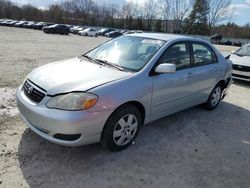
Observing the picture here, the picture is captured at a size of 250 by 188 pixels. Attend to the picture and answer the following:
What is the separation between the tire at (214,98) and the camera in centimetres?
527

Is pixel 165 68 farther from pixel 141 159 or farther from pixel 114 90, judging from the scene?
pixel 141 159

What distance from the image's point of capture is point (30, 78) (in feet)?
11.2

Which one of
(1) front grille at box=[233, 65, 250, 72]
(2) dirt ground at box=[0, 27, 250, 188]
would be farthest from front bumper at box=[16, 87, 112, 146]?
(1) front grille at box=[233, 65, 250, 72]

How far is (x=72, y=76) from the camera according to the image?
322cm

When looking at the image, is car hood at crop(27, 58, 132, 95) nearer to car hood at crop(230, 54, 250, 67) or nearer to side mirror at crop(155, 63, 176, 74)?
side mirror at crop(155, 63, 176, 74)

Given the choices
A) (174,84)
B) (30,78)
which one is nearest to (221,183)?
(174,84)

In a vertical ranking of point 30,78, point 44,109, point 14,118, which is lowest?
point 14,118

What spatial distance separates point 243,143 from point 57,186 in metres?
3.11

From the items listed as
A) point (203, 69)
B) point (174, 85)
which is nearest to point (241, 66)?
point (203, 69)

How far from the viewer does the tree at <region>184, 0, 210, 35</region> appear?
6444 cm

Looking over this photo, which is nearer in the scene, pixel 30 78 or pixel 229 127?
pixel 30 78

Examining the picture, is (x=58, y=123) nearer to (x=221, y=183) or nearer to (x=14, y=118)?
(x=14, y=118)

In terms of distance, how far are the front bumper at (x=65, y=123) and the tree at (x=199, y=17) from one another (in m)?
67.8

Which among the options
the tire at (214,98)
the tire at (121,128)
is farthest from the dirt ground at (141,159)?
the tire at (214,98)
